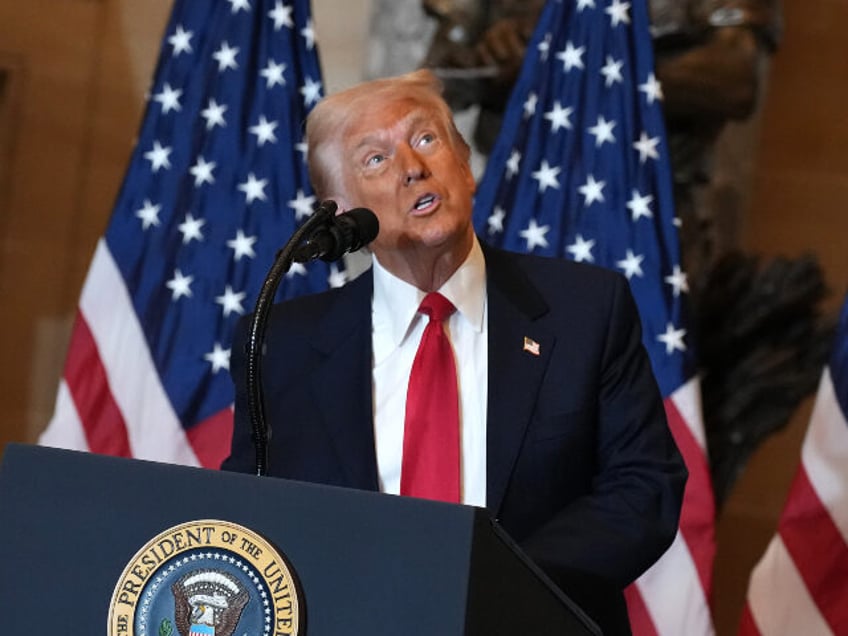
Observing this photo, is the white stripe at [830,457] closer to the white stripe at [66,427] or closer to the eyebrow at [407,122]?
the eyebrow at [407,122]

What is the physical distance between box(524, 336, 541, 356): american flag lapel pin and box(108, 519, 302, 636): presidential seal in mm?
960

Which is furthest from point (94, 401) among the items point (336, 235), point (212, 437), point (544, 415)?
point (336, 235)

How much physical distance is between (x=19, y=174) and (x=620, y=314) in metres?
3.40

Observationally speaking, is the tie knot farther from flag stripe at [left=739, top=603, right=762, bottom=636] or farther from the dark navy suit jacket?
flag stripe at [left=739, top=603, right=762, bottom=636]

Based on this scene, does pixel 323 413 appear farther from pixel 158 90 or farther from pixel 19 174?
pixel 19 174

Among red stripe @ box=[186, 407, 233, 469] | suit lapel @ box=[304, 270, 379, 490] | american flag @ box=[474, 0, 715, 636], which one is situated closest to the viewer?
suit lapel @ box=[304, 270, 379, 490]

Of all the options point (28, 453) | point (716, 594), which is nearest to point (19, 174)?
point (716, 594)

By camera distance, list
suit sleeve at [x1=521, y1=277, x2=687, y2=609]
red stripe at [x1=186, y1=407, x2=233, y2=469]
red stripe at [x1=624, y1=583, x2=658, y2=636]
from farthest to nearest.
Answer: red stripe at [x1=186, y1=407, x2=233, y2=469] → red stripe at [x1=624, y1=583, x2=658, y2=636] → suit sleeve at [x1=521, y1=277, x2=687, y2=609]

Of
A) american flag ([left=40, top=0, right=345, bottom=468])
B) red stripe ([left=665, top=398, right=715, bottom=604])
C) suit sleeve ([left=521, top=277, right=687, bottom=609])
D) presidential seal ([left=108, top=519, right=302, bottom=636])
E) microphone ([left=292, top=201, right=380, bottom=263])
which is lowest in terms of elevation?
presidential seal ([left=108, top=519, right=302, bottom=636])

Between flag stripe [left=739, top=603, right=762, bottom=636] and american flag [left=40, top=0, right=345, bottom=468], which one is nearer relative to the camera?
flag stripe [left=739, top=603, right=762, bottom=636]

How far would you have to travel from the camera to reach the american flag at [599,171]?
398 centimetres

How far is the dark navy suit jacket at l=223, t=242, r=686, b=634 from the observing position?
2395mm

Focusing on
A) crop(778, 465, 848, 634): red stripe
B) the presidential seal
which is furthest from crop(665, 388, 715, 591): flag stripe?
the presidential seal

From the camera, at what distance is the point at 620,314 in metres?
2.61
